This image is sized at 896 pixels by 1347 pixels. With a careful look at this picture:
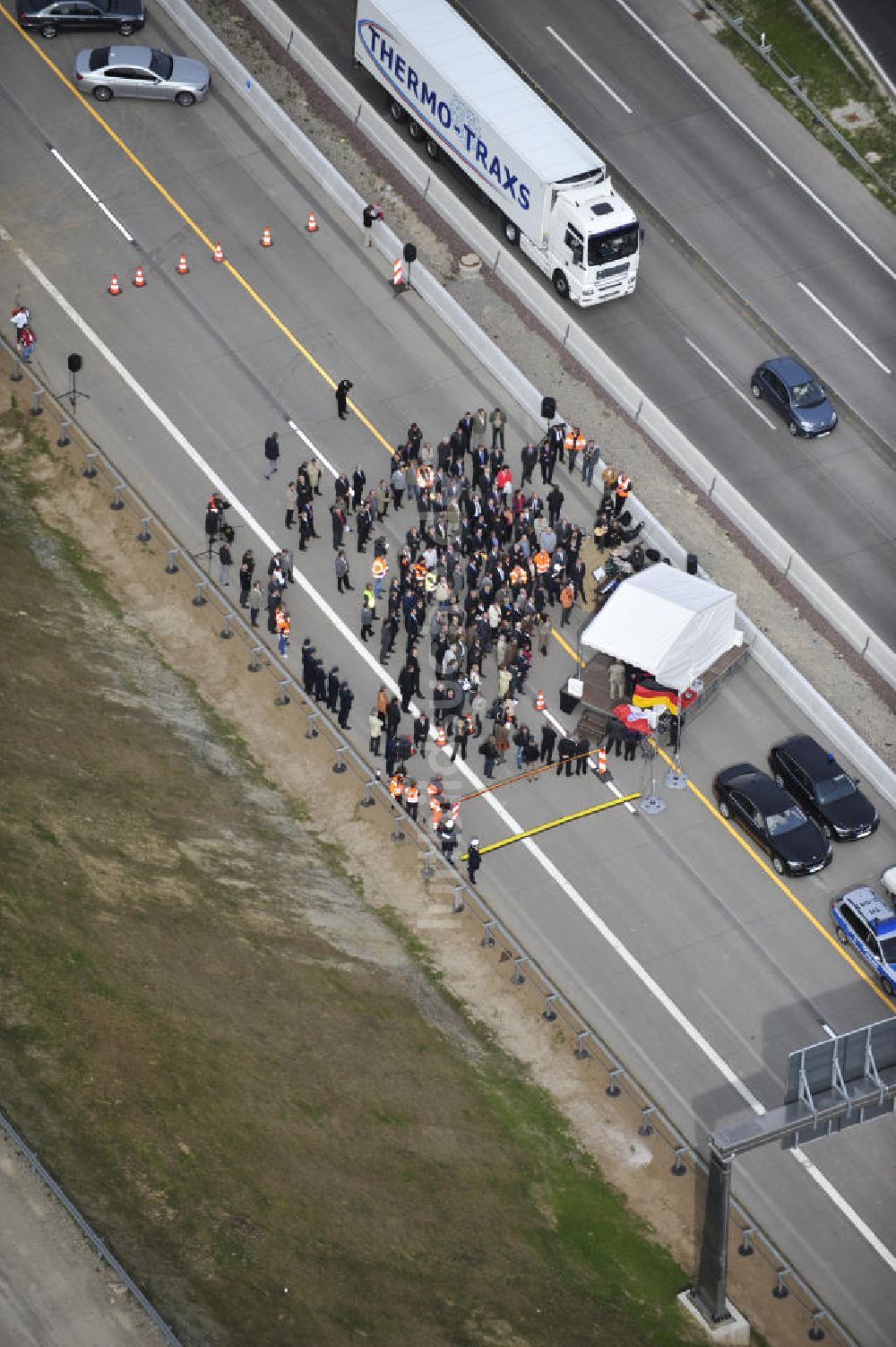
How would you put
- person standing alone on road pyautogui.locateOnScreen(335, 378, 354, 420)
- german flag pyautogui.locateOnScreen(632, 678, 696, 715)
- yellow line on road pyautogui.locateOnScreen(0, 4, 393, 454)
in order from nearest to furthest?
german flag pyautogui.locateOnScreen(632, 678, 696, 715) → person standing alone on road pyautogui.locateOnScreen(335, 378, 354, 420) → yellow line on road pyautogui.locateOnScreen(0, 4, 393, 454)

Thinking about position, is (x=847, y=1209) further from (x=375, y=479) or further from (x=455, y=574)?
(x=375, y=479)

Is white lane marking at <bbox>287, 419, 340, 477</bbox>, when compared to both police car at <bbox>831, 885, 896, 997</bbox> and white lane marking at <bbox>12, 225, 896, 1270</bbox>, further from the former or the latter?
police car at <bbox>831, 885, 896, 997</bbox>

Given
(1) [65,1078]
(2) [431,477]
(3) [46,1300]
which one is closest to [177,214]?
(2) [431,477]

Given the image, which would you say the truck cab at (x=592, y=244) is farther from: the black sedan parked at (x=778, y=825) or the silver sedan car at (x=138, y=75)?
the black sedan parked at (x=778, y=825)

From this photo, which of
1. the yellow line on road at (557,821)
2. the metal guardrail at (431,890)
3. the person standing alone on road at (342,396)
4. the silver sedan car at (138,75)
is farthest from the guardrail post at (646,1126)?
the silver sedan car at (138,75)

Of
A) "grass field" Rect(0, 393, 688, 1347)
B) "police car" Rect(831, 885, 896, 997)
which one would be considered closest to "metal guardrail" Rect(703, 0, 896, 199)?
"police car" Rect(831, 885, 896, 997)

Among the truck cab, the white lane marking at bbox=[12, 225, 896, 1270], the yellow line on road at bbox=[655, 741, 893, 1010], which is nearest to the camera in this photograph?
the white lane marking at bbox=[12, 225, 896, 1270]
